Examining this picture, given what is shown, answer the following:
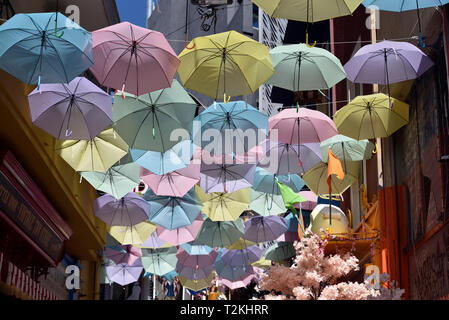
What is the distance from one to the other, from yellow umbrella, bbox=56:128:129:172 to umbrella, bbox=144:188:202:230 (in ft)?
10.1

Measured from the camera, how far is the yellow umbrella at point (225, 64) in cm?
991

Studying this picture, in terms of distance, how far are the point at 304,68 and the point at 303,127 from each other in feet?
4.84

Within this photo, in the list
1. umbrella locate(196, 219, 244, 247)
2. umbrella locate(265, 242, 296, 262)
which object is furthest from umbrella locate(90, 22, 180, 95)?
umbrella locate(265, 242, 296, 262)

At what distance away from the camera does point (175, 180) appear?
13.7 m

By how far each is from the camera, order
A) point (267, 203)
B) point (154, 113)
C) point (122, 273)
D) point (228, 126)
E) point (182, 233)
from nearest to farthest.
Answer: point (154, 113), point (228, 126), point (267, 203), point (182, 233), point (122, 273)

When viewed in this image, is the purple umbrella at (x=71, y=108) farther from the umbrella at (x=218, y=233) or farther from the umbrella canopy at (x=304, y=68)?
the umbrella at (x=218, y=233)

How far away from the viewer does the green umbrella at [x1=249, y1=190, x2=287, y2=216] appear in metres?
15.4

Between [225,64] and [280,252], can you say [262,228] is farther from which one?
[225,64]

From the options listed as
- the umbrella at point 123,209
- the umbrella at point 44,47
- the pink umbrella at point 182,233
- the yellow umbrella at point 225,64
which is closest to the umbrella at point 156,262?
the pink umbrella at point 182,233

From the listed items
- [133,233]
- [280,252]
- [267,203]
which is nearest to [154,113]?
[267,203]

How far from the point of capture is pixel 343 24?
67.2 feet

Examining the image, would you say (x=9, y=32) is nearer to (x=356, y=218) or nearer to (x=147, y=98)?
(x=147, y=98)

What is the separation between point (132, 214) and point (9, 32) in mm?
6863

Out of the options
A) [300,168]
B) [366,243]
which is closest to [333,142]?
[300,168]
